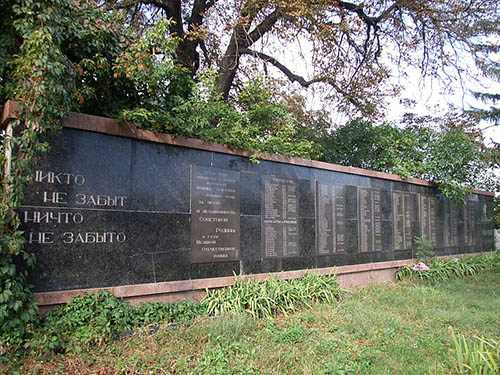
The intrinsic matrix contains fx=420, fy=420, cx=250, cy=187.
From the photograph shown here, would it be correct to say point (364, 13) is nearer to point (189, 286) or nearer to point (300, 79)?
point (300, 79)

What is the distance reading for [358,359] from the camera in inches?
180

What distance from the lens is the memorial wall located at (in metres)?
4.99

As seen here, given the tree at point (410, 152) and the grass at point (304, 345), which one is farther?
the tree at point (410, 152)

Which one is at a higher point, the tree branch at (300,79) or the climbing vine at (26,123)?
the tree branch at (300,79)

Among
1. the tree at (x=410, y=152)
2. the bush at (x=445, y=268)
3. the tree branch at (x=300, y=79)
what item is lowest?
the bush at (x=445, y=268)

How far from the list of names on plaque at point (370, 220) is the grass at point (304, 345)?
2.70 meters

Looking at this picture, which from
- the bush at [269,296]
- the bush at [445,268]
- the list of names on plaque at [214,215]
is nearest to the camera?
the bush at [269,296]

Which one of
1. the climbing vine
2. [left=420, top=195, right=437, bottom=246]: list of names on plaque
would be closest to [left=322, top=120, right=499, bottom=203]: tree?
[left=420, top=195, right=437, bottom=246]: list of names on plaque

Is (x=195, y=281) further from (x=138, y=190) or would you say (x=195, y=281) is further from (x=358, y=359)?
(x=358, y=359)

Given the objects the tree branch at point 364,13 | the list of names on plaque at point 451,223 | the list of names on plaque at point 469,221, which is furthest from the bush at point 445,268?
the tree branch at point 364,13

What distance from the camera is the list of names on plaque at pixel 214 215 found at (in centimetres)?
633

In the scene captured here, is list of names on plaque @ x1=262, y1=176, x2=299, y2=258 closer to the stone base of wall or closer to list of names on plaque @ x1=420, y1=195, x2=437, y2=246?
the stone base of wall

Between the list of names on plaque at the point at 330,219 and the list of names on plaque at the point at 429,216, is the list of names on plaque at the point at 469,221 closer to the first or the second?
the list of names on plaque at the point at 429,216

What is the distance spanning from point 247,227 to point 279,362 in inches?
115
